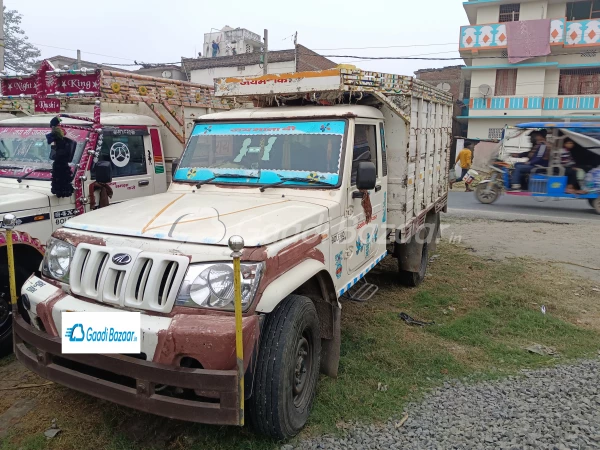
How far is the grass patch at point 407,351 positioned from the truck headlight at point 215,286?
0.98 meters

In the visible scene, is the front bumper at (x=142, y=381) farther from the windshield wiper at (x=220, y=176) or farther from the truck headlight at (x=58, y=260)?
the windshield wiper at (x=220, y=176)

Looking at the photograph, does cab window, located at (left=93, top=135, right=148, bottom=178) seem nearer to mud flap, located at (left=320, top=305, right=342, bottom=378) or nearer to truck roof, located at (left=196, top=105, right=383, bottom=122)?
truck roof, located at (left=196, top=105, right=383, bottom=122)

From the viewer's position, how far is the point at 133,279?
2.70 m

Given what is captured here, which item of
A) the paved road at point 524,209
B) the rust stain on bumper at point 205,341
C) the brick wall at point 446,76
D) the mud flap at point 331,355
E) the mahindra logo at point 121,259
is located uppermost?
the brick wall at point 446,76

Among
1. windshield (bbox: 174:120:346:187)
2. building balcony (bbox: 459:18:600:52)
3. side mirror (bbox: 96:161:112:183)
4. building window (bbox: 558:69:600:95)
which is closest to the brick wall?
building balcony (bbox: 459:18:600:52)

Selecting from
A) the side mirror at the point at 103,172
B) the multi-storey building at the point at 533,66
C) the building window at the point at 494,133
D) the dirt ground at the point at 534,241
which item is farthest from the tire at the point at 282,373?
the building window at the point at 494,133

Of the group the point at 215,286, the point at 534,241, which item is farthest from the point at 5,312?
the point at 534,241

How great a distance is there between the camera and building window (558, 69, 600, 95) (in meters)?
23.6

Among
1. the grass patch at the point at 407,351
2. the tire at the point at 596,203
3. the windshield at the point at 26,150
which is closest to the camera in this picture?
the grass patch at the point at 407,351

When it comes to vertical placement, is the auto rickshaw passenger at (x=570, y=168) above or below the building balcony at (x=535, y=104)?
below

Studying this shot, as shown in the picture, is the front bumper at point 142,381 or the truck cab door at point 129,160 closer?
the front bumper at point 142,381

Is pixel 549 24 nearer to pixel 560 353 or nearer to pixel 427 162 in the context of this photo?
pixel 427 162

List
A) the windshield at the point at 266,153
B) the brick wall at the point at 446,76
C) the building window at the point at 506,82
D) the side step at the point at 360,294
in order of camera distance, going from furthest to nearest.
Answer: the brick wall at the point at 446,76 → the building window at the point at 506,82 → the side step at the point at 360,294 → the windshield at the point at 266,153

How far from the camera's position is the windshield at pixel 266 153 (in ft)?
13.0
